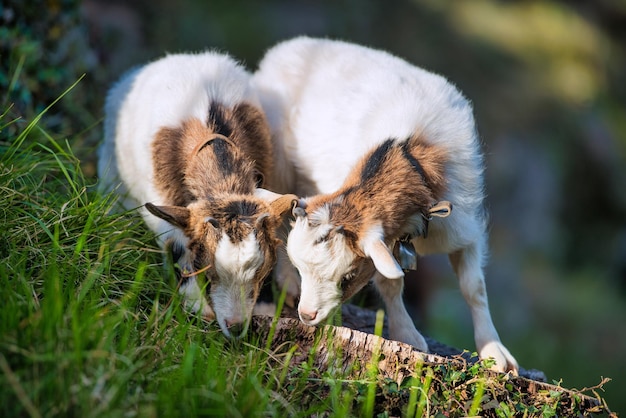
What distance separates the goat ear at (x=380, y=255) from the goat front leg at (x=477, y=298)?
1.06 m

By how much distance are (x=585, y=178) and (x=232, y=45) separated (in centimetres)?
669

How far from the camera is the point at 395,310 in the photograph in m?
5.12

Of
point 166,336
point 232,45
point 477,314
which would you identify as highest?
point 166,336

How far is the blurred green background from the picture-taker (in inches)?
453

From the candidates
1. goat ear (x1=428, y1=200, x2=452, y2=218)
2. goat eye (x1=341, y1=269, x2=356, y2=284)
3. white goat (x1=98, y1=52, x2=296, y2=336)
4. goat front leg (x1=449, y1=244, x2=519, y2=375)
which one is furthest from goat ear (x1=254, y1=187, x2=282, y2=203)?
goat front leg (x1=449, y1=244, x2=519, y2=375)

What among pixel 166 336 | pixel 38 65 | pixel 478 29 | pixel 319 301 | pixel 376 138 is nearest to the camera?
pixel 166 336

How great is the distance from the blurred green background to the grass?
6250 millimetres

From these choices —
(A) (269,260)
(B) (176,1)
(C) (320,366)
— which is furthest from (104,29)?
(C) (320,366)

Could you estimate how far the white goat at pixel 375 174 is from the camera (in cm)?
427

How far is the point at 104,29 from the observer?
9180mm

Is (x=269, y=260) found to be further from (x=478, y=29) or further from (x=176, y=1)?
(x=478, y=29)

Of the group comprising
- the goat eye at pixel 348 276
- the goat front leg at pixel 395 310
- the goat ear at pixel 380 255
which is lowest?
the goat front leg at pixel 395 310

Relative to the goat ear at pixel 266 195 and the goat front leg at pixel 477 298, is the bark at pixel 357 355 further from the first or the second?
the goat ear at pixel 266 195

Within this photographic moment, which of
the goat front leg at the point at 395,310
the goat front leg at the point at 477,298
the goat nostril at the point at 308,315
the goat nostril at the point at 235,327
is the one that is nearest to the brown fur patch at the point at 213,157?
the goat nostril at the point at 235,327
